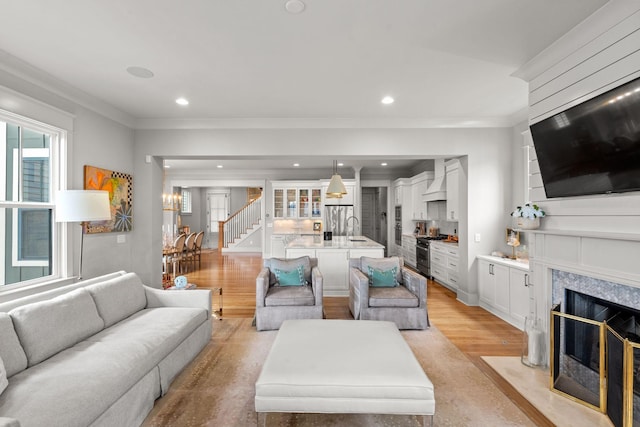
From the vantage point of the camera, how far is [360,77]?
3.18 meters

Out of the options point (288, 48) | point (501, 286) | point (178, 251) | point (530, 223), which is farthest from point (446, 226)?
point (178, 251)

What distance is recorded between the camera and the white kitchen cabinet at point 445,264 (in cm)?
514

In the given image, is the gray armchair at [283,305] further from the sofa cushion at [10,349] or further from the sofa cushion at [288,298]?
the sofa cushion at [10,349]

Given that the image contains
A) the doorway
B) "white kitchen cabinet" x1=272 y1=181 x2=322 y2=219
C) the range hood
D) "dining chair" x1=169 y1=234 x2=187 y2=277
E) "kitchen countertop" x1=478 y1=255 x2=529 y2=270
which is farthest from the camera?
the doorway

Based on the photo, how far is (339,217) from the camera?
845 cm

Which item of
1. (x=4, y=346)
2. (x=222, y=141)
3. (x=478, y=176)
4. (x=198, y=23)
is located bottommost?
(x=4, y=346)

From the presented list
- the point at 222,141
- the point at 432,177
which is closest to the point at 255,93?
the point at 222,141

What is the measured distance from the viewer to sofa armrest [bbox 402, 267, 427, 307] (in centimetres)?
356

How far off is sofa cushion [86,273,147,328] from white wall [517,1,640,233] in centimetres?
391

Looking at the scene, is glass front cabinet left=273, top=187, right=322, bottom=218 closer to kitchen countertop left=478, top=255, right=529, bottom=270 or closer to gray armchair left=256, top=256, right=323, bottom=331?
kitchen countertop left=478, top=255, right=529, bottom=270

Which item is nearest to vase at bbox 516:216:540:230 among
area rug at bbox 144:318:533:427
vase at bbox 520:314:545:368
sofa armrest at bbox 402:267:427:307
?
vase at bbox 520:314:545:368

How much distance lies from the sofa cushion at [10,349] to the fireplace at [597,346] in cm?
355

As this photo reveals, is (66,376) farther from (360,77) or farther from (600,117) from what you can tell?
(600,117)

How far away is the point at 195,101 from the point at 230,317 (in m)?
2.86
